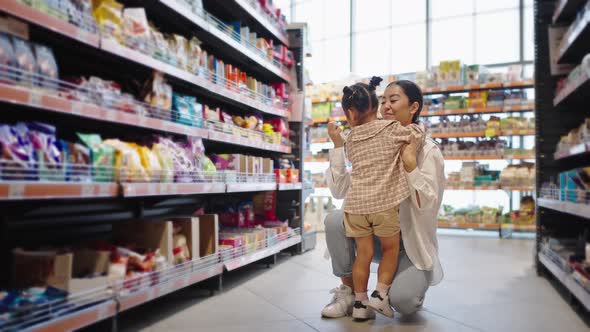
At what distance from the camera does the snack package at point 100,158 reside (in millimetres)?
1942

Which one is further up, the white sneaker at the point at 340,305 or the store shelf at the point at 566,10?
the store shelf at the point at 566,10

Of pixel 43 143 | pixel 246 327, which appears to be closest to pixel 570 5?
pixel 246 327

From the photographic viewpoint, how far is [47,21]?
173cm

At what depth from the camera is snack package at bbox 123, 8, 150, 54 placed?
88.7 inches

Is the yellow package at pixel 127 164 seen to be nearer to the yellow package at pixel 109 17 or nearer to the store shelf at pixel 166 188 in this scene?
the store shelf at pixel 166 188

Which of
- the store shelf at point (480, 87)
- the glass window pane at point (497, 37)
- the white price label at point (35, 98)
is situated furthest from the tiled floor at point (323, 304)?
the glass window pane at point (497, 37)

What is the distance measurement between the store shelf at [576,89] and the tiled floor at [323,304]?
50.2 inches

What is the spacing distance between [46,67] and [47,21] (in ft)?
0.62

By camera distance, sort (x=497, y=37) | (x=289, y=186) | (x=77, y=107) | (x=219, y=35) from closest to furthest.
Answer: (x=77, y=107) → (x=219, y=35) → (x=289, y=186) → (x=497, y=37)

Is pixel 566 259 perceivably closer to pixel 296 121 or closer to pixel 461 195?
pixel 296 121

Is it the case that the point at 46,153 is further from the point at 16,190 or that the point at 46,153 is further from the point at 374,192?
the point at 374,192

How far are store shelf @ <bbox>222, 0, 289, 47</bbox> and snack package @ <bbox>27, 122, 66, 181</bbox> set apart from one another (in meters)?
1.98

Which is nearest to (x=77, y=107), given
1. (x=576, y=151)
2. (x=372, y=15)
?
(x=576, y=151)

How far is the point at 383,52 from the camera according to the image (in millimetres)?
9633
